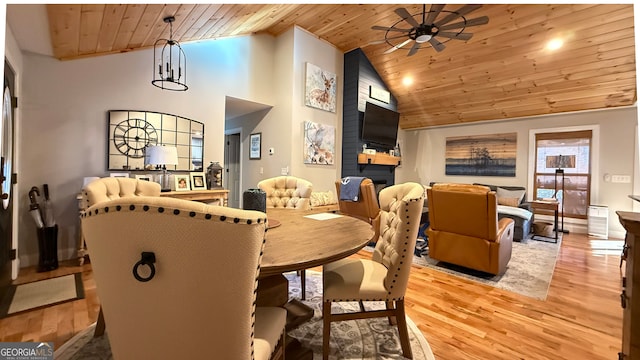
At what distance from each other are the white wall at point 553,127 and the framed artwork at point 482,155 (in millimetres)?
105

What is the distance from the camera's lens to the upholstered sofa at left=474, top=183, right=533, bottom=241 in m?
4.37

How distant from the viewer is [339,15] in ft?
14.1

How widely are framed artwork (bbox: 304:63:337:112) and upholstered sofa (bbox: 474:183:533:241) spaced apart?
3.47m

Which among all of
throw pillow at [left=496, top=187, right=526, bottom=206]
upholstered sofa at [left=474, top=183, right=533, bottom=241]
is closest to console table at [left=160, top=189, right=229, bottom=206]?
upholstered sofa at [left=474, top=183, right=533, bottom=241]

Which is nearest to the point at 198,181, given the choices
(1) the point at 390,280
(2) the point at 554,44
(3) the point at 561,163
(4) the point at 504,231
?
(1) the point at 390,280

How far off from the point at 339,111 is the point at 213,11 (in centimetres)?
290

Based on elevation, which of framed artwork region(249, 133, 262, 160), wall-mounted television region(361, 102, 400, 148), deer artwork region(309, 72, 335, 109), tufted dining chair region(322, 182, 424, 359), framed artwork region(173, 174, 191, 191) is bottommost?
tufted dining chair region(322, 182, 424, 359)

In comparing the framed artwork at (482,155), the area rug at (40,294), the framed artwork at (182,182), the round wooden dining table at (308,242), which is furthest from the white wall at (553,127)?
the area rug at (40,294)

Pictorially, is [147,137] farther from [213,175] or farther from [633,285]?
[633,285]

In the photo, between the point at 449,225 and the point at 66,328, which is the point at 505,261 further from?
the point at 66,328

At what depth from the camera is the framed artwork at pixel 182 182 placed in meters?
3.73

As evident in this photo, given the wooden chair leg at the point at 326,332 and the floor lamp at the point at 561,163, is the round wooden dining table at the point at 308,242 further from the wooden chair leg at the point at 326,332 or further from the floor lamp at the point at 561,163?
the floor lamp at the point at 561,163

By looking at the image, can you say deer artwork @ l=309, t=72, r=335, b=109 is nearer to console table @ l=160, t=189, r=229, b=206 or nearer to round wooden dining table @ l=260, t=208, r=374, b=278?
console table @ l=160, t=189, r=229, b=206

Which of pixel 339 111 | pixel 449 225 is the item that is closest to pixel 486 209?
pixel 449 225
